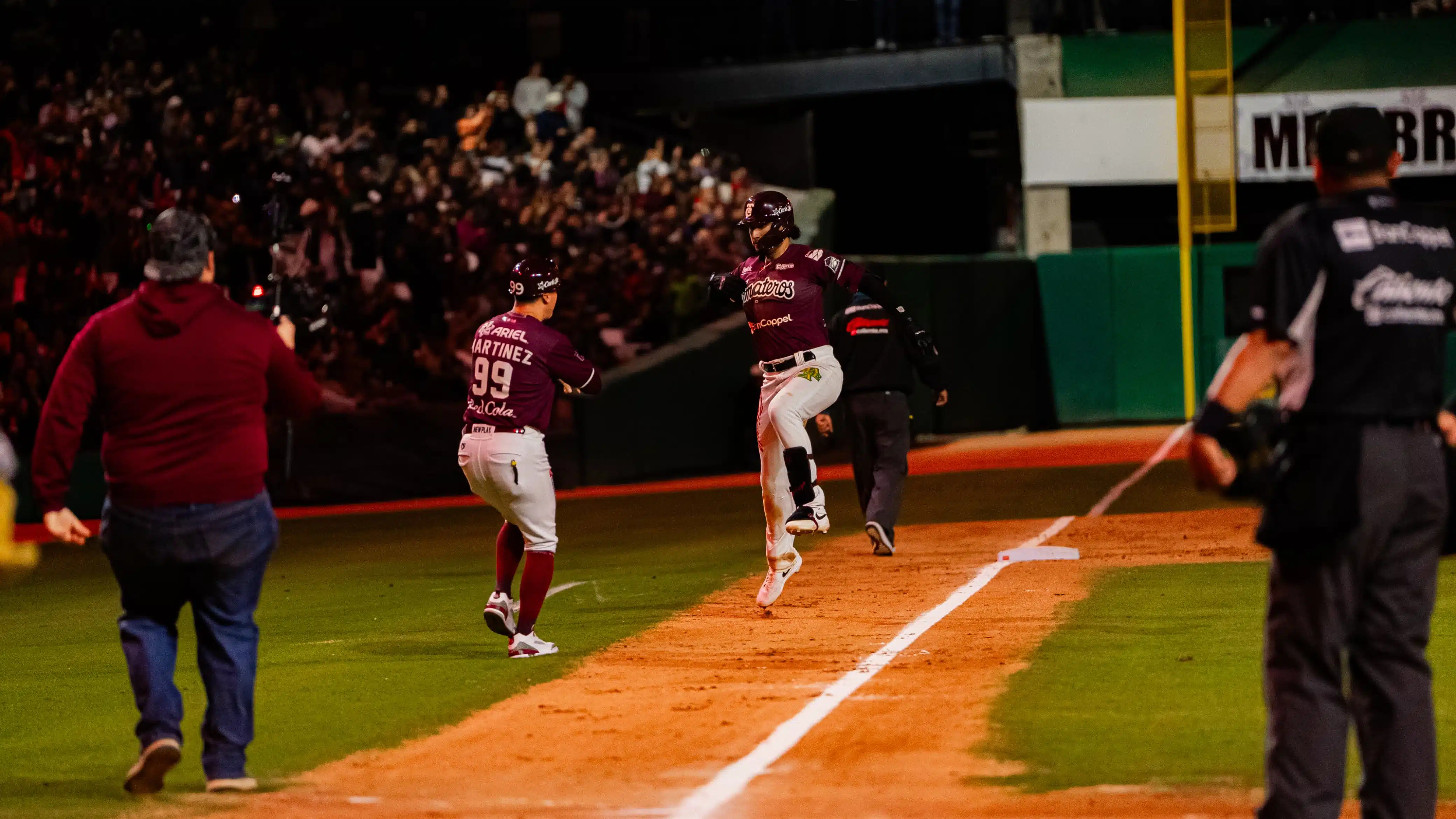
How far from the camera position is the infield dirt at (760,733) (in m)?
6.00

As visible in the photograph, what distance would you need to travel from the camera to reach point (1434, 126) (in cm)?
2820

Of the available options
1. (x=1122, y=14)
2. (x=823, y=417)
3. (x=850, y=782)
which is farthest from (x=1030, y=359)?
(x=850, y=782)

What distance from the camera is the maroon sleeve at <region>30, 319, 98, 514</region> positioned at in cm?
630

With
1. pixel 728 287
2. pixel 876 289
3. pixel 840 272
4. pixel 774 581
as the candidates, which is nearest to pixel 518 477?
pixel 774 581

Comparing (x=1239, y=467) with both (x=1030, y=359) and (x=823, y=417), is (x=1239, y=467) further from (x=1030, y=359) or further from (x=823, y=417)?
(x=1030, y=359)

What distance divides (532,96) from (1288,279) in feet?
78.4

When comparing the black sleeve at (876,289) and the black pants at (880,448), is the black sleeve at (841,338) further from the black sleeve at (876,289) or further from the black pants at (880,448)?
the black sleeve at (876,289)

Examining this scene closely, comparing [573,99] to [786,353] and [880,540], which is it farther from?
[786,353]

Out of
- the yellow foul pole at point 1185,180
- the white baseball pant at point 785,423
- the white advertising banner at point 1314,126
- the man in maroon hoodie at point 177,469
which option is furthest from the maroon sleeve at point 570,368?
the white advertising banner at point 1314,126

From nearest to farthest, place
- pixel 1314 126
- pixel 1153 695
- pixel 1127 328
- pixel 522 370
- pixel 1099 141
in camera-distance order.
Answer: pixel 1153 695 → pixel 522 370 → pixel 1314 126 → pixel 1099 141 → pixel 1127 328

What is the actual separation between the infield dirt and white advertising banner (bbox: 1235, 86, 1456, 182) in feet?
61.7

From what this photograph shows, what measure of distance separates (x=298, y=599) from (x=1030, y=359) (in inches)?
741

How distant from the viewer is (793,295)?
10.9 m

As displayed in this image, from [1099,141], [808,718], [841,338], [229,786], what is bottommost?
[808,718]
